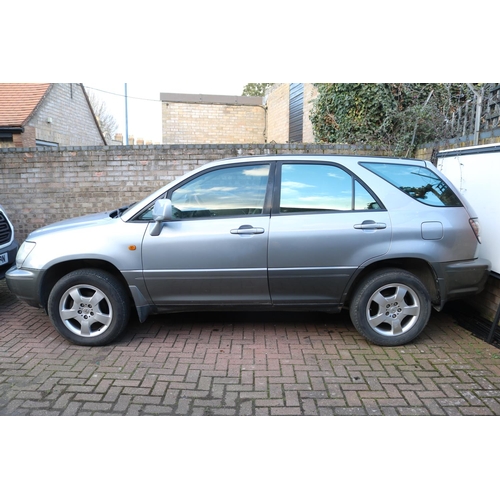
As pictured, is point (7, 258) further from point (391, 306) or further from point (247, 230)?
point (391, 306)

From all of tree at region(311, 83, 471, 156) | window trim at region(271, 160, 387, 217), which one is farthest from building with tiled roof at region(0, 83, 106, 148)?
window trim at region(271, 160, 387, 217)

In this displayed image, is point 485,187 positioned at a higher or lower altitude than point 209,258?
higher

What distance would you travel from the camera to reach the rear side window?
3.86m

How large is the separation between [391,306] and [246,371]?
4.97 feet

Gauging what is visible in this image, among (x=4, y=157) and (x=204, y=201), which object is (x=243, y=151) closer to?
(x=204, y=201)

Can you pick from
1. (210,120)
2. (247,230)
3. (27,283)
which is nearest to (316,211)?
(247,230)

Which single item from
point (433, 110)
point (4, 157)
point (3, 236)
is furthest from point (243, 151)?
point (4, 157)

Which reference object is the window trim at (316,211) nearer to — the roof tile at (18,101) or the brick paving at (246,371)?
the brick paving at (246,371)

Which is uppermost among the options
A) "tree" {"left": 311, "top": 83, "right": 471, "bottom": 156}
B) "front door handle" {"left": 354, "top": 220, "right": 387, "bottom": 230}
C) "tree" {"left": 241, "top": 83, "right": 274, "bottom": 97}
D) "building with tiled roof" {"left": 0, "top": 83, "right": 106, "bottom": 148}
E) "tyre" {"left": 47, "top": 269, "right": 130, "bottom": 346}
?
"tree" {"left": 241, "top": 83, "right": 274, "bottom": 97}

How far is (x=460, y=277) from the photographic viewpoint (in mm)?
3822

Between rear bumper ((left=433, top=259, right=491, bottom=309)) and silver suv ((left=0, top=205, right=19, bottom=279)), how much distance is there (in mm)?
4935

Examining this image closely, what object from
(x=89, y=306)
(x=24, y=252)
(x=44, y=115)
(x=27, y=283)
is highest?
(x=44, y=115)

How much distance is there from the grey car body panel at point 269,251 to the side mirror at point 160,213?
0.20 ft

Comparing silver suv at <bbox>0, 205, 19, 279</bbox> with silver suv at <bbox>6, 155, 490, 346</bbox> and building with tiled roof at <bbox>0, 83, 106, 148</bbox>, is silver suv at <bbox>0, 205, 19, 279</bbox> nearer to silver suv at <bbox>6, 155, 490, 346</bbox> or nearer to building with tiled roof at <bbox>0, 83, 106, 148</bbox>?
silver suv at <bbox>6, 155, 490, 346</bbox>
